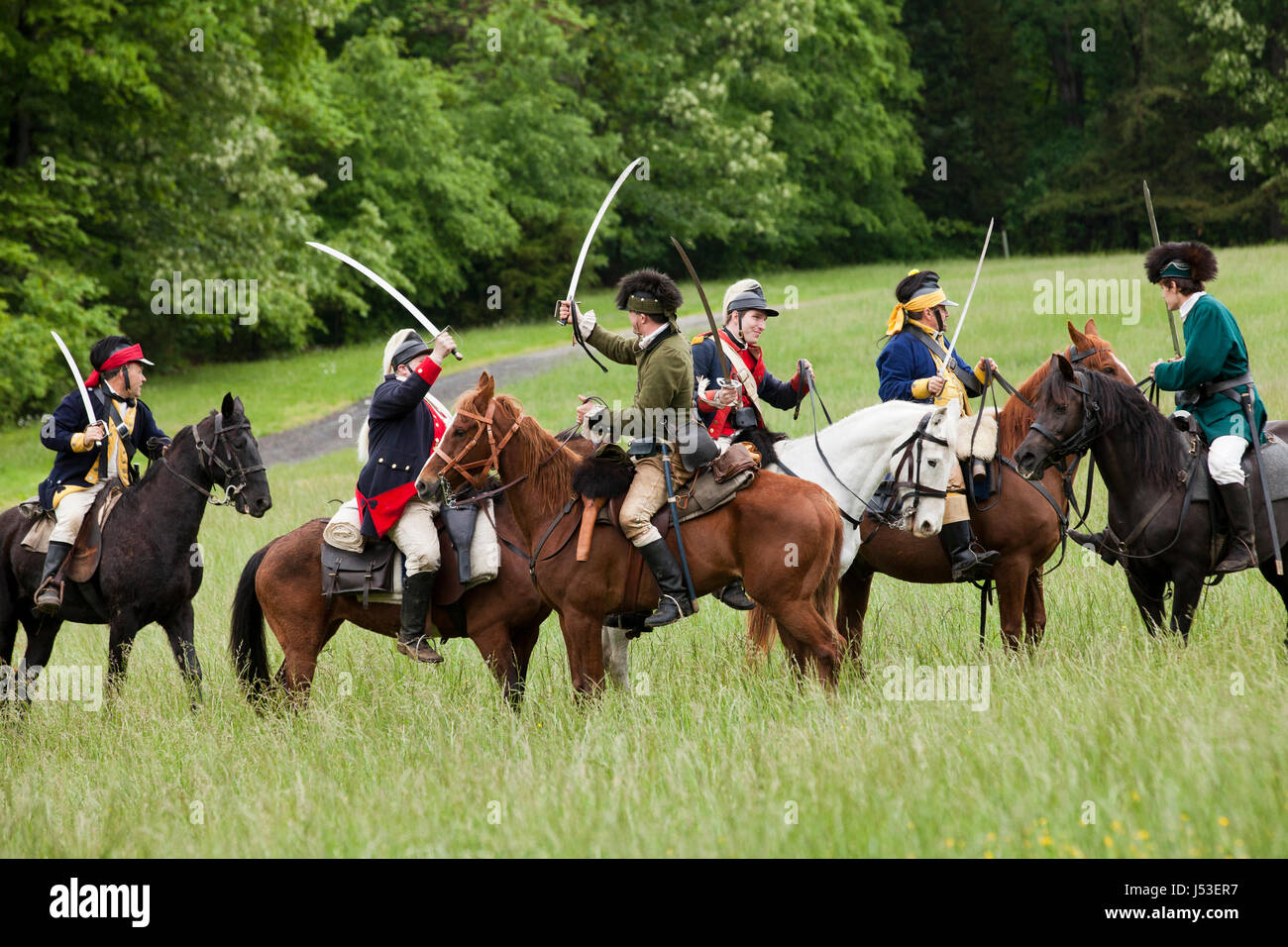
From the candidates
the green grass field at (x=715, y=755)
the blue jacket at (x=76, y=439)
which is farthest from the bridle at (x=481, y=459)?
the blue jacket at (x=76, y=439)

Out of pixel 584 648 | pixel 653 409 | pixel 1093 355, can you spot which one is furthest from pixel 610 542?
pixel 1093 355

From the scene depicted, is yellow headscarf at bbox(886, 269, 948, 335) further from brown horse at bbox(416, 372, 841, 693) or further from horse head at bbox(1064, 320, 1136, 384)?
brown horse at bbox(416, 372, 841, 693)

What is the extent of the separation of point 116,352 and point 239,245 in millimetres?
20122

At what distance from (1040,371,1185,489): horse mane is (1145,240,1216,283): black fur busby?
30.6 inches

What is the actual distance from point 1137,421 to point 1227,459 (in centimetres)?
57

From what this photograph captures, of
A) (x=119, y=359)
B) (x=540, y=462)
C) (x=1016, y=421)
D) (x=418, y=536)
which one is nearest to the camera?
(x=540, y=462)

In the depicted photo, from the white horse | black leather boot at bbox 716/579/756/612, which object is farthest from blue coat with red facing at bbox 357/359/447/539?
black leather boot at bbox 716/579/756/612

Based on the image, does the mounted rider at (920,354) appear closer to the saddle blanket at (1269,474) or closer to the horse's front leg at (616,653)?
the saddle blanket at (1269,474)

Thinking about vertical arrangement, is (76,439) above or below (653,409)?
below

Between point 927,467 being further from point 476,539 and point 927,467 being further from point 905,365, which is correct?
point 476,539

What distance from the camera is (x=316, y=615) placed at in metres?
8.01

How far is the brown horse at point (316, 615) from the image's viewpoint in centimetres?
781

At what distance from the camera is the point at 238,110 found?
27016 mm
